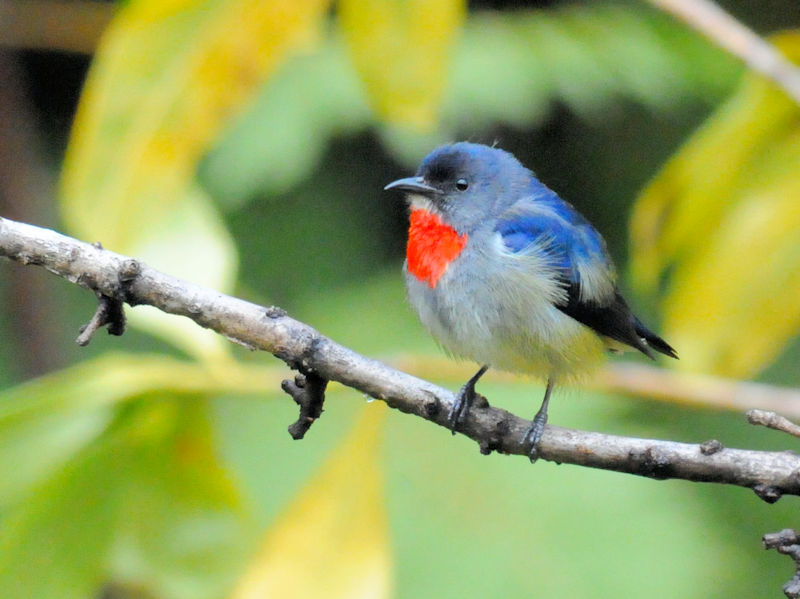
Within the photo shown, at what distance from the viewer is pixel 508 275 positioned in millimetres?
3062

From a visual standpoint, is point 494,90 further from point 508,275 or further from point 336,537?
point 336,537

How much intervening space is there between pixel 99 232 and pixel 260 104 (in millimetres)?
2511

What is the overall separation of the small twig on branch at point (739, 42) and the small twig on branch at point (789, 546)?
131 centimetres

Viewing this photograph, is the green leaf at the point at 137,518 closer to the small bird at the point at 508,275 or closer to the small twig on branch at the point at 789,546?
the small bird at the point at 508,275

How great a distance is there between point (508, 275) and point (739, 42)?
88 centimetres

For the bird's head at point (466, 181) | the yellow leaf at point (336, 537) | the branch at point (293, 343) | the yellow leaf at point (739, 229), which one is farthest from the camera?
the bird's head at point (466, 181)

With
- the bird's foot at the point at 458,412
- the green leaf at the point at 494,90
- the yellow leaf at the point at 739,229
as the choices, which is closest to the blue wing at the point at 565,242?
the yellow leaf at the point at 739,229

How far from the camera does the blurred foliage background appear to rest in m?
2.80

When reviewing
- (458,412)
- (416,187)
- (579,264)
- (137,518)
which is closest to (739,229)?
(579,264)

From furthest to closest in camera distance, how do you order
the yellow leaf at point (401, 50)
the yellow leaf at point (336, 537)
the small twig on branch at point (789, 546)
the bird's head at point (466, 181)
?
the bird's head at point (466, 181), the yellow leaf at point (401, 50), the yellow leaf at point (336, 537), the small twig on branch at point (789, 546)

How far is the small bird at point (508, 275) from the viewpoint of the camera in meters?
3.00

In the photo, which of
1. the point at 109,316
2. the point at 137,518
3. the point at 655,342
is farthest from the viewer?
the point at 655,342

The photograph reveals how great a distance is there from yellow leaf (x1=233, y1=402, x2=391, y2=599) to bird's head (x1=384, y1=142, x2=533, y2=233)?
3.01ft

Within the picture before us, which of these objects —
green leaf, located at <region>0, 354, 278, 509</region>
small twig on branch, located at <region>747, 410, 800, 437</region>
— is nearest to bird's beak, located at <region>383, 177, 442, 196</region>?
green leaf, located at <region>0, 354, 278, 509</region>
